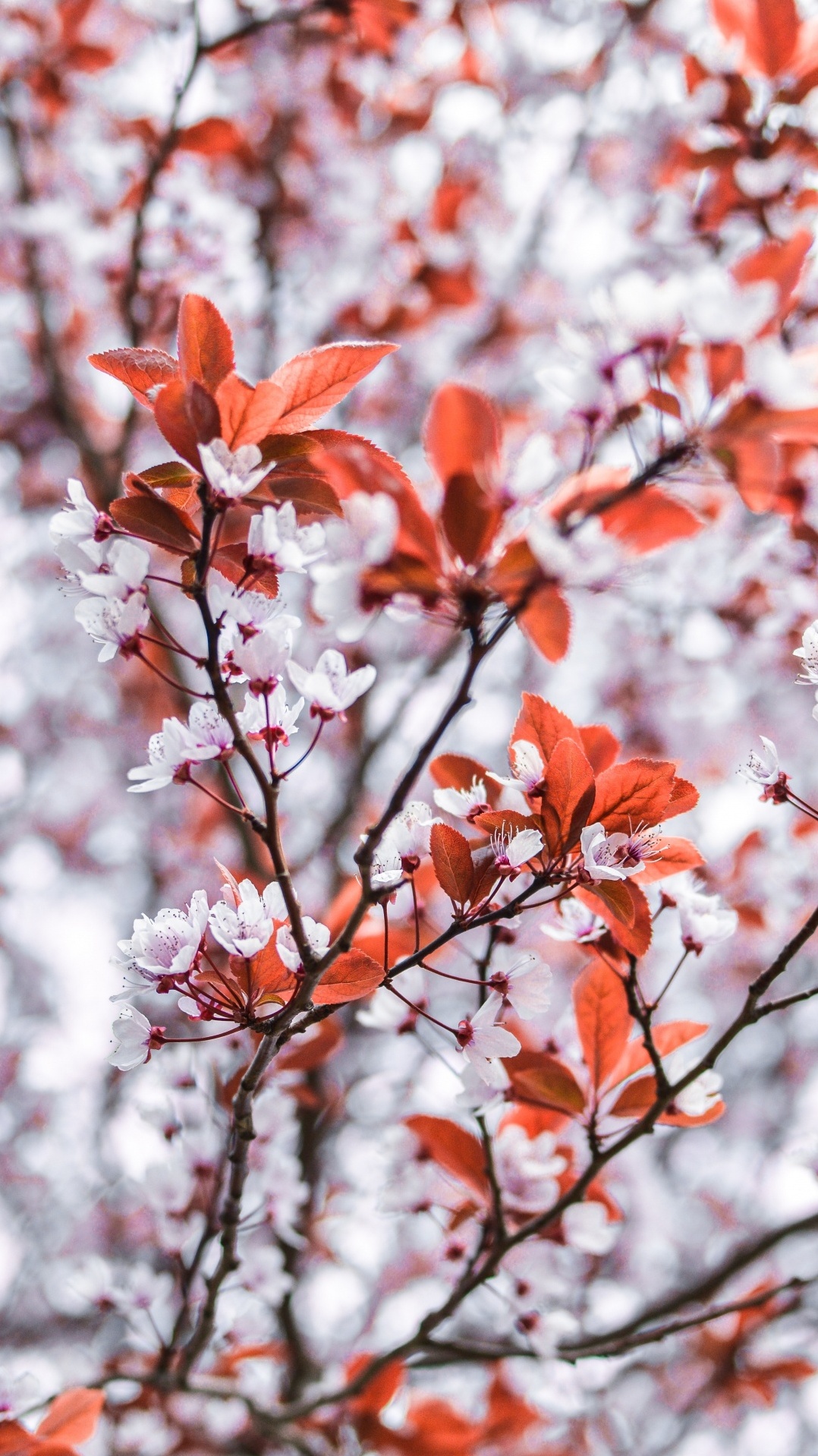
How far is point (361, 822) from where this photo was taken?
3033 millimetres

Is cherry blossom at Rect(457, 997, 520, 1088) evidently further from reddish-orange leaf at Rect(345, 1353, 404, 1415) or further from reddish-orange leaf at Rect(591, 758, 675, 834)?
reddish-orange leaf at Rect(345, 1353, 404, 1415)

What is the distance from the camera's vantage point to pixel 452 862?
81 centimetres

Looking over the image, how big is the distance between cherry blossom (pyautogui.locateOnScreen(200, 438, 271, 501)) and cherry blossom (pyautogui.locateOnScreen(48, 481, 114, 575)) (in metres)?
0.09

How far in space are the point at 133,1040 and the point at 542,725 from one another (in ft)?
1.42

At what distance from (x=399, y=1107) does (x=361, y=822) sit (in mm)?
875

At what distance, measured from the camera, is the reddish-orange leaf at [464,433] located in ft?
1.92

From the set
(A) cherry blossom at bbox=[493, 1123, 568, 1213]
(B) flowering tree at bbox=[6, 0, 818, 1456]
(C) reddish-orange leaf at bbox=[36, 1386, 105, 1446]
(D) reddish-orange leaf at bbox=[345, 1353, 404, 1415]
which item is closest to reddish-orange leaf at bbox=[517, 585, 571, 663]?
(B) flowering tree at bbox=[6, 0, 818, 1456]

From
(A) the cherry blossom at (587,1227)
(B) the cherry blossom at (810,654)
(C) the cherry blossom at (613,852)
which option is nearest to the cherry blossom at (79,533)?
(C) the cherry blossom at (613,852)

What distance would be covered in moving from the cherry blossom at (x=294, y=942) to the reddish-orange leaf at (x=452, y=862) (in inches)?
4.2

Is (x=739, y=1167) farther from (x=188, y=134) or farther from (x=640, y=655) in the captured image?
(x=188, y=134)

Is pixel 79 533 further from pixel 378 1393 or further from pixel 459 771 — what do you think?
pixel 378 1393

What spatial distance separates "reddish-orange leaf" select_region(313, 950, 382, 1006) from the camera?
760 mm

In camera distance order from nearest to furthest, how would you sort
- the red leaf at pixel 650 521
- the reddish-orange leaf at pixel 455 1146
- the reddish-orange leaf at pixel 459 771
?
the red leaf at pixel 650 521 → the reddish-orange leaf at pixel 459 771 → the reddish-orange leaf at pixel 455 1146

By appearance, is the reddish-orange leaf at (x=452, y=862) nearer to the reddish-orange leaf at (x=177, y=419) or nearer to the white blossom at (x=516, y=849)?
the white blossom at (x=516, y=849)
